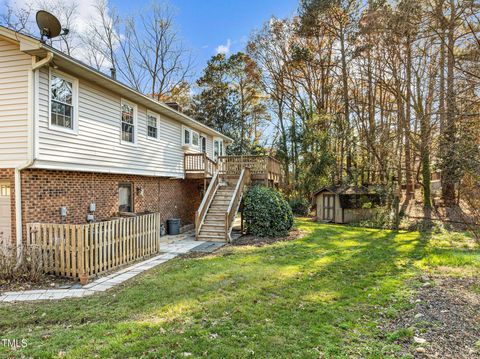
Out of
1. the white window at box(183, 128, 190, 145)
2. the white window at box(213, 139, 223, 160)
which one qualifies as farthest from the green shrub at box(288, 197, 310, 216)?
the white window at box(183, 128, 190, 145)

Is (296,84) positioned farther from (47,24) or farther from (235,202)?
(47,24)

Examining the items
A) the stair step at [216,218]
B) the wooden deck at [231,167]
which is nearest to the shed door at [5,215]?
the stair step at [216,218]

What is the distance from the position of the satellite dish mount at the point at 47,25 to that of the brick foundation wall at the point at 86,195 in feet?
12.2

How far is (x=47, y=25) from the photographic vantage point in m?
7.88

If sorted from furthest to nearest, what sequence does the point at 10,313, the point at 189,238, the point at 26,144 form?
the point at 189,238, the point at 26,144, the point at 10,313

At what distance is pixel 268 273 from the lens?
6707mm

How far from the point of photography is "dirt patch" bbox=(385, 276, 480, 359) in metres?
3.58

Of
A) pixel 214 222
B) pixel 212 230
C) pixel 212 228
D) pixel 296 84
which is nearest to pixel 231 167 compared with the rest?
pixel 214 222

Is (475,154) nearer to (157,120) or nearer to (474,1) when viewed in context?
(474,1)

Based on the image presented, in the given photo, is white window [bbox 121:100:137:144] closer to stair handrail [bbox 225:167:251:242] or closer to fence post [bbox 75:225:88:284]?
stair handrail [bbox 225:167:251:242]

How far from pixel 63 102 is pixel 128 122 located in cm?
296

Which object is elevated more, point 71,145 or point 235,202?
point 71,145

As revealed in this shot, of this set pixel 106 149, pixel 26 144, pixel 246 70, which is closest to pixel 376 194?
pixel 106 149

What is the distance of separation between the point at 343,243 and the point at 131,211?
791cm
